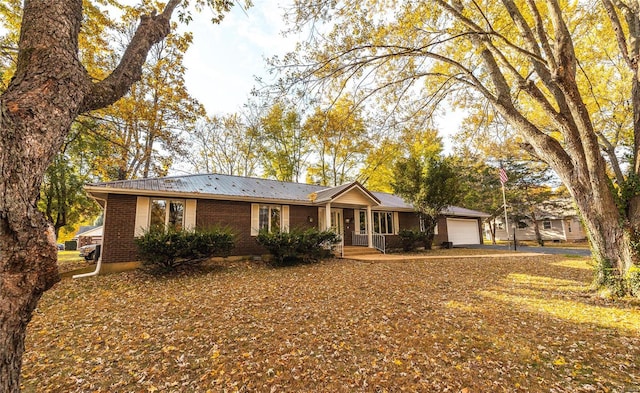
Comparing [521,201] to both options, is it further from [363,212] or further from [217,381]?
[217,381]

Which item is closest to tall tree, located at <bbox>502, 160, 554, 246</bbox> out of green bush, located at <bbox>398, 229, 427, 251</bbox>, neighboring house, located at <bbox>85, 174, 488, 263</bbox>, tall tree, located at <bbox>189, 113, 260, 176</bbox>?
neighboring house, located at <bbox>85, 174, 488, 263</bbox>

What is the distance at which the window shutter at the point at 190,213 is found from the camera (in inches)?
411

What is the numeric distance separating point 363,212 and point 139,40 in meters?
13.7

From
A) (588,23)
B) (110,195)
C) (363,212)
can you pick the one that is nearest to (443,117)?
(588,23)

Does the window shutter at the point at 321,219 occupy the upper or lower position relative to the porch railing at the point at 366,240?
upper

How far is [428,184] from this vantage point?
1487 cm

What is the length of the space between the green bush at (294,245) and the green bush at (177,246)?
157cm

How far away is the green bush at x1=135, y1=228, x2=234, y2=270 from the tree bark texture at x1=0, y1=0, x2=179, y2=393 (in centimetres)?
668

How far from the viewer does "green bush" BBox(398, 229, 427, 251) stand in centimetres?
1521

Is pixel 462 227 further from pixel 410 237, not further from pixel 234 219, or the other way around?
pixel 234 219

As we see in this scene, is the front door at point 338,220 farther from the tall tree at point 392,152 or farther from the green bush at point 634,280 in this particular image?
the green bush at point 634,280

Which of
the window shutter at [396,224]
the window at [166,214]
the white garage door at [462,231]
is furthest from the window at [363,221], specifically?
the window at [166,214]

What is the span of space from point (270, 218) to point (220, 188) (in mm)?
2653

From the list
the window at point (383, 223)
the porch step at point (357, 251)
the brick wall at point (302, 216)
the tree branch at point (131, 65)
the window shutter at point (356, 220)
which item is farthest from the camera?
the window at point (383, 223)
